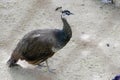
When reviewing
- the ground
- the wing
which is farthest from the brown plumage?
the ground

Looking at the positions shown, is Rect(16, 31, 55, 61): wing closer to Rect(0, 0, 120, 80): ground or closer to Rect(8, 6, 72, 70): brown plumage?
Rect(8, 6, 72, 70): brown plumage

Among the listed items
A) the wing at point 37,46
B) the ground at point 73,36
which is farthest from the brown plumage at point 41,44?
the ground at point 73,36

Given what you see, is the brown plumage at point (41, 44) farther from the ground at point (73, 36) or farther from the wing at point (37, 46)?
the ground at point (73, 36)

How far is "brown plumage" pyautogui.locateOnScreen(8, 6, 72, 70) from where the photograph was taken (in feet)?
21.4

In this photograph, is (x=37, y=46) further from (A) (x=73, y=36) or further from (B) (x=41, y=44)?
(A) (x=73, y=36)

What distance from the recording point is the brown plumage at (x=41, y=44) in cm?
654

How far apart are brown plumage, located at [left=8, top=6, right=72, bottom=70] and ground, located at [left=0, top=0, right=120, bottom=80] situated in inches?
15.3

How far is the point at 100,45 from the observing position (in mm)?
7414

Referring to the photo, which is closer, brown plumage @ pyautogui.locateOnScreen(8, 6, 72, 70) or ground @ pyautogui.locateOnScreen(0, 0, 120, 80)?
brown plumage @ pyautogui.locateOnScreen(8, 6, 72, 70)

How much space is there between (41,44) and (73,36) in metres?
1.28

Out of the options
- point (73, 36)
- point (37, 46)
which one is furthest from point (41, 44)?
point (73, 36)

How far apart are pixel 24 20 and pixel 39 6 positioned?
0.58m

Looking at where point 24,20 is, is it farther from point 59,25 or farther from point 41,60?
point 41,60

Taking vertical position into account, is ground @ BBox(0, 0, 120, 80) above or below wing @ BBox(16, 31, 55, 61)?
below
